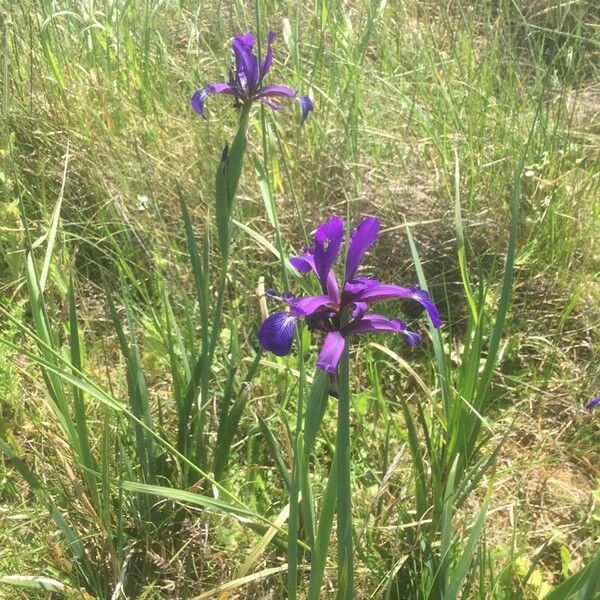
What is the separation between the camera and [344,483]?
33.6 inches

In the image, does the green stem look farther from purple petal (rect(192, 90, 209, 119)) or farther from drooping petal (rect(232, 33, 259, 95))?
purple petal (rect(192, 90, 209, 119))

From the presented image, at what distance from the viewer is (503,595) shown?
3.74 feet

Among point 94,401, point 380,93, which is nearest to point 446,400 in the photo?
point 94,401

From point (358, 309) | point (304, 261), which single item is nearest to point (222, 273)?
point (304, 261)

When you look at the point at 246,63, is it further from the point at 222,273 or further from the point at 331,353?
the point at 331,353

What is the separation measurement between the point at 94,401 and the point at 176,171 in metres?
0.90

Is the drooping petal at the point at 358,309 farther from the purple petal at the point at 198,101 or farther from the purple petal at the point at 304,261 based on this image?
the purple petal at the point at 198,101

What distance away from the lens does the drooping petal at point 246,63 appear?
4.39ft

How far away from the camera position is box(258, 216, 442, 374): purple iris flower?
31.9 inches

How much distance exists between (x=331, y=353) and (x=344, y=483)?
0.62 feet

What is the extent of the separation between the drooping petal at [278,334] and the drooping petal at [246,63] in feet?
2.29

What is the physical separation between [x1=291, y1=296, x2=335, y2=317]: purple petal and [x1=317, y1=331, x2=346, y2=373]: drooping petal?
38 mm

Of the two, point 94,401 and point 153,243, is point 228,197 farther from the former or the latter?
point 153,243

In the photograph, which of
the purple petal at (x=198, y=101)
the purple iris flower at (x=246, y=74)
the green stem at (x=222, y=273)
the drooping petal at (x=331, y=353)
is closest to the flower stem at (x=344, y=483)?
the drooping petal at (x=331, y=353)
